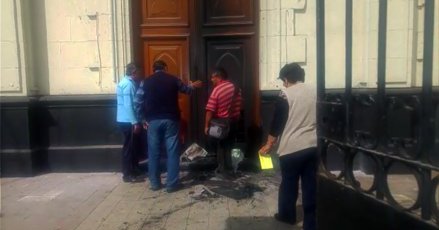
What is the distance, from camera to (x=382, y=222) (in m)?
1.85

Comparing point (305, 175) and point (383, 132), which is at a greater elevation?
point (383, 132)

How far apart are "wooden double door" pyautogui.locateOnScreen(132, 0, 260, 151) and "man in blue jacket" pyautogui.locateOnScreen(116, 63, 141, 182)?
34.7 inches

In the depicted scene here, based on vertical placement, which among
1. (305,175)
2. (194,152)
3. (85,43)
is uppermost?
(85,43)

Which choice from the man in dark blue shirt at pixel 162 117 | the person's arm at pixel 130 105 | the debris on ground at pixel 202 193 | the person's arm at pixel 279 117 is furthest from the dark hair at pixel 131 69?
the person's arm at pixel 279 117

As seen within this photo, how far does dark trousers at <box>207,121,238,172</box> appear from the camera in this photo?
6.62 metres

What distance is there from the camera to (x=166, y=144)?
605cm

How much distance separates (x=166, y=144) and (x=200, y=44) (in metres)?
2.04

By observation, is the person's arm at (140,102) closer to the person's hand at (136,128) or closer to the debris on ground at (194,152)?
the person's hand at (136,128)

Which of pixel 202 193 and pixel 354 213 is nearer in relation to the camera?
pixel 354 213

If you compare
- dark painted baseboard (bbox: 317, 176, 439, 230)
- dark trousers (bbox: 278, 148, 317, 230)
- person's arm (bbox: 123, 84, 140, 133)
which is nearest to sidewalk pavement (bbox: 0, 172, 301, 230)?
dark trousers (bbox: 278, 148, 317, 230)

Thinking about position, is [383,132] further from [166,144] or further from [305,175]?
[166,144]

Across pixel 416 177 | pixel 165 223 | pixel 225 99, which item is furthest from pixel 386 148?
pixel 225 99

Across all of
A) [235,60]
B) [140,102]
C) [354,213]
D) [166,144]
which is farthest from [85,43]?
[354,213]

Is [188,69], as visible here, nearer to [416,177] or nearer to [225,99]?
[225,99]
